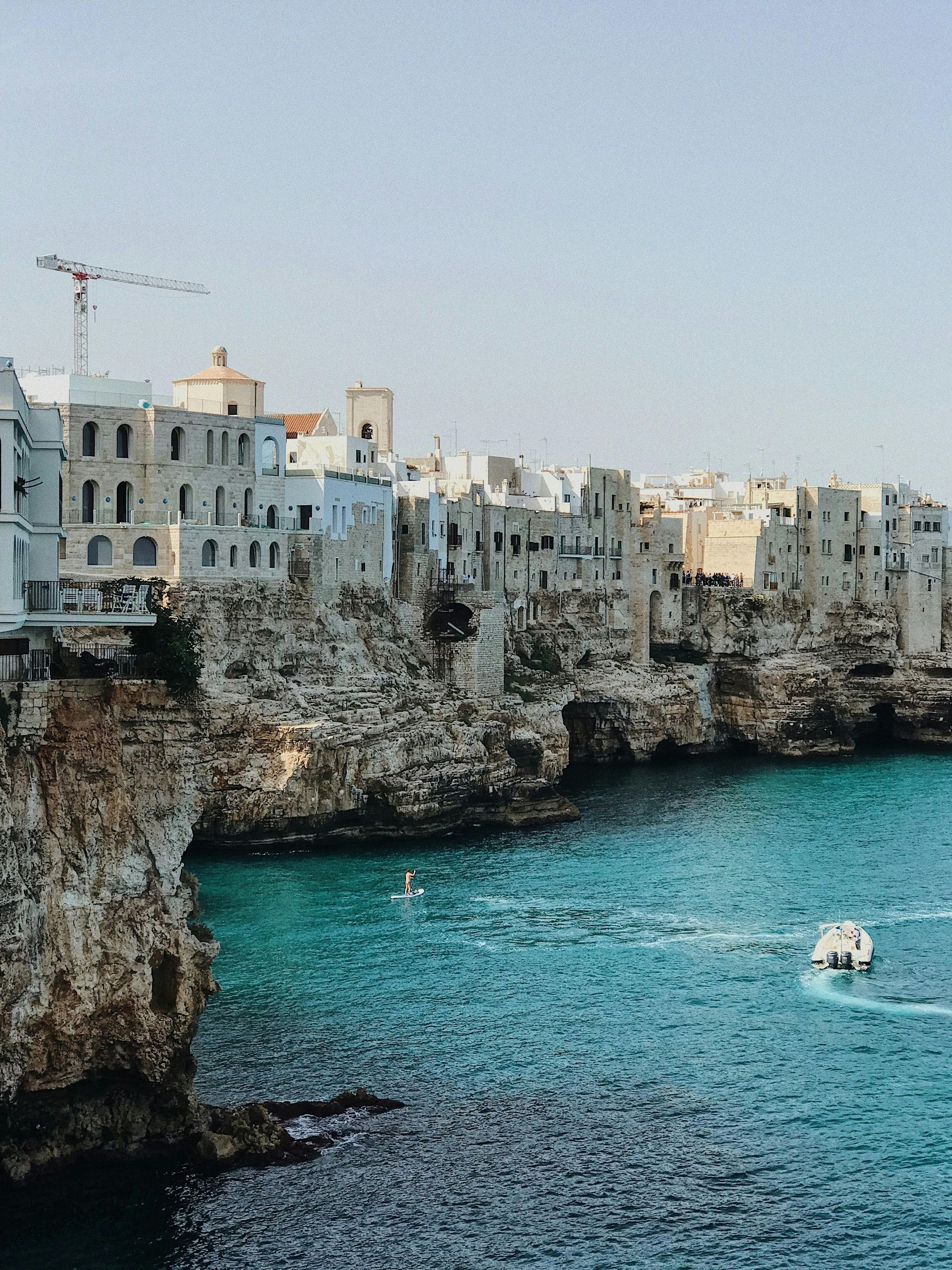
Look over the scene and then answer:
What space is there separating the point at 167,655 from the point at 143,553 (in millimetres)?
31904

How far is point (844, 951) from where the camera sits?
155 feet

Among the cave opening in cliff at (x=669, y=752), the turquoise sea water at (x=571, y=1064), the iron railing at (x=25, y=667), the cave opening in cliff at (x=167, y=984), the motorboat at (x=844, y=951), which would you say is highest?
the iron railing at (x=25, y=667)

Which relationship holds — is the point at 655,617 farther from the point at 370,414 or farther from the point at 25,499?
the point at 25,499

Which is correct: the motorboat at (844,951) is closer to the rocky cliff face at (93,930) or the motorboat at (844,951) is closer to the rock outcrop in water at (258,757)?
the rock outcrop in water at (258,757)

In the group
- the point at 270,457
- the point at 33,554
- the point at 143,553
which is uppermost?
the point at 270,457

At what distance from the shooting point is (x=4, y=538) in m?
30.9

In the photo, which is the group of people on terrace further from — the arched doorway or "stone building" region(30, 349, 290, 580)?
"stone building" region(30, 349, 290, 580)

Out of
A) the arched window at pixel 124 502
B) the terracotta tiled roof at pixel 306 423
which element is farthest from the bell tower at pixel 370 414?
the arched window at pixel 124 502

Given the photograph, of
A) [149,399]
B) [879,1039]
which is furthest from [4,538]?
[149,399]

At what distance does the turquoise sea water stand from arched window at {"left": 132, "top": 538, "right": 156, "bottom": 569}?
38.8 feet

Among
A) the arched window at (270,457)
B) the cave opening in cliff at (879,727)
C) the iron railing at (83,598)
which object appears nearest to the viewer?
the iron railing at (83,598)

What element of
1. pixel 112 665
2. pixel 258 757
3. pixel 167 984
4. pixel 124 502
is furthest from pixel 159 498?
pixel 167 984

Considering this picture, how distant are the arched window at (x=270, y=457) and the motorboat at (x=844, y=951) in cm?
3372

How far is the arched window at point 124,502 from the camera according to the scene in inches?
2547
